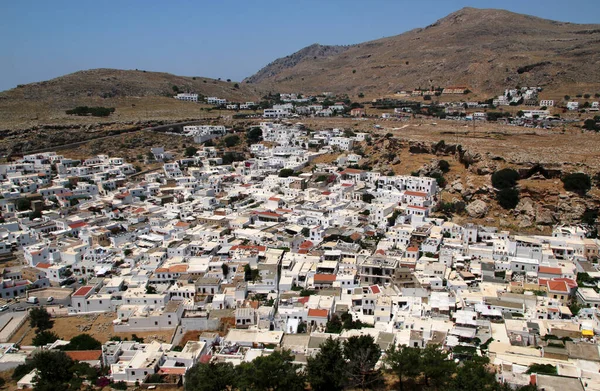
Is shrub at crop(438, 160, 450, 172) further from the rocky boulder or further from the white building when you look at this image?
the white building

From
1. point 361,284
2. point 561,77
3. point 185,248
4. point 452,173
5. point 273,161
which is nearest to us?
point 361,284

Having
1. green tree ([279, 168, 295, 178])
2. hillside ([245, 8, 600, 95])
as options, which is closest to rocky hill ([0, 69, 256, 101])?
hillside ([245, 8, 600, 95])

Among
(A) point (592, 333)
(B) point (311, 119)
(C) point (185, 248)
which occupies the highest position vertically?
(B) point (311, 119)

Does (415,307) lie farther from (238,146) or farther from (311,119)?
(311,119)

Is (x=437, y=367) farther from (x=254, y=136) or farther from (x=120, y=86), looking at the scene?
(x=120, y=86)

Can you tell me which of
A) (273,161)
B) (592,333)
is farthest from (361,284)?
(273,161)

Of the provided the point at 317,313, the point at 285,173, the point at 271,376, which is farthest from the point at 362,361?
the point at 285,173

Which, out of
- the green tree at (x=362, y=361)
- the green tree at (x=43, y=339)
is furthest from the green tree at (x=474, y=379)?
the green tree at (x=43, y=339)
